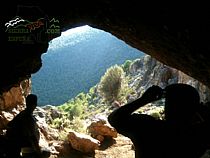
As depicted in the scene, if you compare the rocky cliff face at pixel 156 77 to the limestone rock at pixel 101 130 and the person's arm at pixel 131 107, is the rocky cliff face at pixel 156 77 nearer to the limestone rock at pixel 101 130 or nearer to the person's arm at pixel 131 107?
the limestone rock at pixel 101 130

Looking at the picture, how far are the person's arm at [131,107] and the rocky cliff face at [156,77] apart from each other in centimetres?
1508

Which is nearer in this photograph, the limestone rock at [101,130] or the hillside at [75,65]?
the limestone rock at [101,130]

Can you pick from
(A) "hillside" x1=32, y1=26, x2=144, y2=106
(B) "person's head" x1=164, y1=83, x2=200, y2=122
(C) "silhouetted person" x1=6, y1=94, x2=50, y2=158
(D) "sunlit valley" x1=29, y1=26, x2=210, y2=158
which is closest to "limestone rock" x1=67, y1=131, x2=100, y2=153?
(D) "sunlit valley" x1=29, y1=26, x2=210, y2=158

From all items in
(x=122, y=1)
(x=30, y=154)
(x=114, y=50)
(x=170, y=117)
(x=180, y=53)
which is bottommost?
(x=30, y=154)

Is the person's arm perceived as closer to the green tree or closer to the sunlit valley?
the sunlit valley

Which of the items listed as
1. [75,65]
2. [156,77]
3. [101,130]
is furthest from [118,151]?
[75,65]

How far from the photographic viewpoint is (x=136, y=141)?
330 centimetres

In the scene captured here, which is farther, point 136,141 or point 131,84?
point 131,84

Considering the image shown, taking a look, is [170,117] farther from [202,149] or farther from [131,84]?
[131,84]

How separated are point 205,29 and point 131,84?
220ft

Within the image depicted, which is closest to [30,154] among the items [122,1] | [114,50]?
[122,1]

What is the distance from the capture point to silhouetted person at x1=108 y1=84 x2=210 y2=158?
3.11 m

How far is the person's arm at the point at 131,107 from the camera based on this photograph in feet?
10.5

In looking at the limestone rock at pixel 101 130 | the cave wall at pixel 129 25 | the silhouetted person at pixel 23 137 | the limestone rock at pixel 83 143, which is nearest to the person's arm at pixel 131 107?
the cave wall at pixel 129 25
